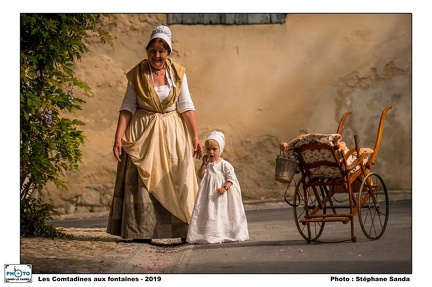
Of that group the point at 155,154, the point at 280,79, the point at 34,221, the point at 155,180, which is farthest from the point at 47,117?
the point at 280,79

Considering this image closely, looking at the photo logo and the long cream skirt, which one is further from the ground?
the long cream skirt

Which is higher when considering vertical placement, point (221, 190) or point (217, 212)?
point (221, 190)

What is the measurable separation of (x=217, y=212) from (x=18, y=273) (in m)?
2.53

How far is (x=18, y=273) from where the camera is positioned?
8414mm

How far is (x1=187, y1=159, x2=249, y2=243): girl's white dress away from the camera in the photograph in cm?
1025

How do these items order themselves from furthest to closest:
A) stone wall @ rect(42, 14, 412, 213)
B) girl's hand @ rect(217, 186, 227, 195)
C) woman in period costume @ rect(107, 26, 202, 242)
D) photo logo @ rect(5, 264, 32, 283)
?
stone wall @ rect(42, 14, 412, 213) < woman in period costume @ rect(107, 26, 202, 242) < girl's hand @ rect(217, 186, 227, 195) < photo logo @ rect(5, 264, 32, 283)

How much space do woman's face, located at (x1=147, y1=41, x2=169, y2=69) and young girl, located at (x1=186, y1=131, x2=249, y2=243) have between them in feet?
3.23

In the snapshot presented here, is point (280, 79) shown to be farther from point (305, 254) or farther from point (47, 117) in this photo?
point (305, 254)

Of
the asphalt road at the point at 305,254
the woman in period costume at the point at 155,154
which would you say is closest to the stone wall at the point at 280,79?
the asphalt road at the point at 305,254

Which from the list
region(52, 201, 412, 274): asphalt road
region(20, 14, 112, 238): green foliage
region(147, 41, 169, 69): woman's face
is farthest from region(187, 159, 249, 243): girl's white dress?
region(20, 14, 112, 238): green foliage

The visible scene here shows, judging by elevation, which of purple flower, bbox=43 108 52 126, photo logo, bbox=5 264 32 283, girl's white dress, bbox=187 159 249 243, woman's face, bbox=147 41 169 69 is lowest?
photo logo, bbox=5 264 32 283

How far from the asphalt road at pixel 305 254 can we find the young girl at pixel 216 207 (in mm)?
165

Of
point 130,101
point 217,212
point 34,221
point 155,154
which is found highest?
point 130,101

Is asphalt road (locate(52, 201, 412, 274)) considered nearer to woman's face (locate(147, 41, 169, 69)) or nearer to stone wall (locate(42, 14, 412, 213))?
woman's face (locate(147, 41, 169, 69))
